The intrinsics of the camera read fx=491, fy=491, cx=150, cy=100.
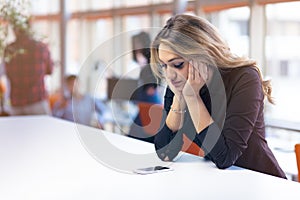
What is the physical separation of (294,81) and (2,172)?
2.98 m

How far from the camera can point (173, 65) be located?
179 cm

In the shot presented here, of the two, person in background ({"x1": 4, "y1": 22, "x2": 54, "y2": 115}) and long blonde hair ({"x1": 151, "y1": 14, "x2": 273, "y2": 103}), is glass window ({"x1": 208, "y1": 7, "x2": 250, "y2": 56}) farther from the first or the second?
long blonde hair ({"x1": 151, "y1": 14, "x2": 273, "y2": 103})

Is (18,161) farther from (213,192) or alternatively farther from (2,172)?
(213,192)

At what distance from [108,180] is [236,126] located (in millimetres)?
503

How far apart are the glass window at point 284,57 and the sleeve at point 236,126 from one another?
7.29 ft

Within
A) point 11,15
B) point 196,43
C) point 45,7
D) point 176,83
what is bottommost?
point 176,83

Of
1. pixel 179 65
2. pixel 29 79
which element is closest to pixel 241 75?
pixel 179 65

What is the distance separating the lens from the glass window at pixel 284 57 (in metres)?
4.05

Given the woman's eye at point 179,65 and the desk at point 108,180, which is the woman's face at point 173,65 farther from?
the desk at point 108,180

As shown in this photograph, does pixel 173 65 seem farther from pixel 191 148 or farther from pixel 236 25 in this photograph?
pixel 236 25

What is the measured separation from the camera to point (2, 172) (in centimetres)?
170

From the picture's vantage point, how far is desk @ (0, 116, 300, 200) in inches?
55.2

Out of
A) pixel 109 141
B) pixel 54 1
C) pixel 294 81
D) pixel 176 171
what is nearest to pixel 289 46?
pixel 294 81

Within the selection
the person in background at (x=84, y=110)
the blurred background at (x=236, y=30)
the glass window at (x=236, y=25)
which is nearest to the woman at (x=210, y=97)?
the blurred background at (x=236, y=30)
